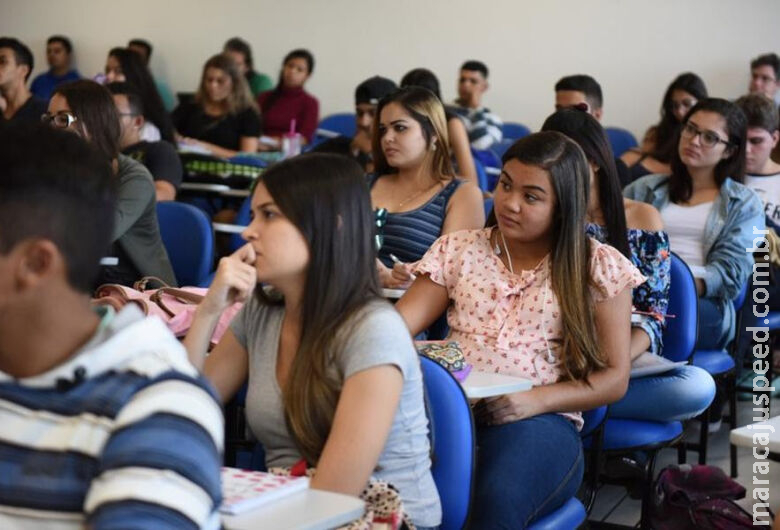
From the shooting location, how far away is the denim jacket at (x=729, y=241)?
12.9 feet

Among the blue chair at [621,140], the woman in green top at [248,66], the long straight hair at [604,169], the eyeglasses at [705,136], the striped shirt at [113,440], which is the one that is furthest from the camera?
the woman in green top at [248,66]

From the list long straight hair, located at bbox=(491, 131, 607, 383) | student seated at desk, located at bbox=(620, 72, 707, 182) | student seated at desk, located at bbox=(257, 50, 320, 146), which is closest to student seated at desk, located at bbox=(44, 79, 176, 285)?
long straight hair, located at bbox=(491, 131, 607, 383)

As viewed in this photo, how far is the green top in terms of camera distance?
28.4 feet

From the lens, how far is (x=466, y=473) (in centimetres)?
203

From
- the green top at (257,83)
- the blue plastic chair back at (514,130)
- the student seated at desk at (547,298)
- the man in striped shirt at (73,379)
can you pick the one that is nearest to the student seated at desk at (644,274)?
the student seated at desk at (547,298)

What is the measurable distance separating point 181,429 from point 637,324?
7.21 feet

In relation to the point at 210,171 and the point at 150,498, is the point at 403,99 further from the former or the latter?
the point at 150,498

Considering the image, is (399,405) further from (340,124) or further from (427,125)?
(340,124)

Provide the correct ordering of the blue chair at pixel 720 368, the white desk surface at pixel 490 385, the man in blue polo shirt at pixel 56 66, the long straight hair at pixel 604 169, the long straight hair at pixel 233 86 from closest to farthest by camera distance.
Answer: the white desk surface at pixel 490 385, the long straight hair at pixel 604 169, the blue chair at pixel 720 368, the long straight hair at pixel 233 86, the man in blue polo shirt at pixel 56 66

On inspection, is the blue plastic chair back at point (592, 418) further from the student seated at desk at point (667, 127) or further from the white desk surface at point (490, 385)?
the student seated at desk at point (667, 127)

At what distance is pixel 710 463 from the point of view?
410 centimetres

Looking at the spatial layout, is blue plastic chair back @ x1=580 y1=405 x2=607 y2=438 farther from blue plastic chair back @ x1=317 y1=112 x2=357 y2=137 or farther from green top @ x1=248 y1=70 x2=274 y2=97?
green top @ x1=248 y1=70 x2=274 y2=97

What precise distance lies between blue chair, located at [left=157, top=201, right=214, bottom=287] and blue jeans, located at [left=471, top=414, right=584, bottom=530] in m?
1.62

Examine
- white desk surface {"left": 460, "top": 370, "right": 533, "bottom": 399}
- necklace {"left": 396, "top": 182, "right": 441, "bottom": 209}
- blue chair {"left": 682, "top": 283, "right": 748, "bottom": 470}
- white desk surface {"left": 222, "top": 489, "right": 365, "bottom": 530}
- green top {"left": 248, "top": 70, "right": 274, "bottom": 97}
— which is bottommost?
blue chair {"left": 682, "top": 283, "right": 748, "bottom": 470}
